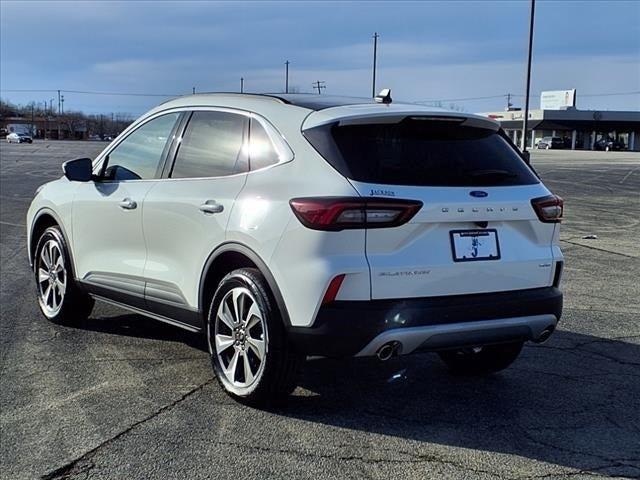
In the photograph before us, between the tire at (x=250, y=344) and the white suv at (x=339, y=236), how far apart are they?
0.4 inches

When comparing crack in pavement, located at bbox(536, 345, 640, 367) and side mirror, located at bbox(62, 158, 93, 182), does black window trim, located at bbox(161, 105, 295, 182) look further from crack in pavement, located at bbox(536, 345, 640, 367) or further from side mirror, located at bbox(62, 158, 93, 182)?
crack in pavement, located at bbox(536, 345, 640, 367)

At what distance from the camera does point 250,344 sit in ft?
15.0

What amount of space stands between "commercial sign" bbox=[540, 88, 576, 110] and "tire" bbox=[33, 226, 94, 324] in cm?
11813

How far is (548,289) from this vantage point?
4.68 m

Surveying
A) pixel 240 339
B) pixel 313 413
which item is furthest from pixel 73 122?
pixel 313 413

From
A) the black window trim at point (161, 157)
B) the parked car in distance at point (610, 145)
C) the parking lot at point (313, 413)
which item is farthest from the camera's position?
the parked car in distance at point (610, 145)

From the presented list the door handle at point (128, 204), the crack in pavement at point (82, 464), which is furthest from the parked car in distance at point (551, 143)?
Result: the crack in pavement at point (82, 464)

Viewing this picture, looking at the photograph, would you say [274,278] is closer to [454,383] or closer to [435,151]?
[435,151]

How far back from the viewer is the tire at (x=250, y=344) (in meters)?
4.35

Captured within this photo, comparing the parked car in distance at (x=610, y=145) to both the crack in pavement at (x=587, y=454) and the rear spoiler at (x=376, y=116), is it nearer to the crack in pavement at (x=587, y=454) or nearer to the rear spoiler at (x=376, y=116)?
the rear spoiler at (x=376, y=116)

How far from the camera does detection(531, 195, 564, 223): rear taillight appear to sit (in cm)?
462

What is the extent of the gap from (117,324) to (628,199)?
17.6 meters

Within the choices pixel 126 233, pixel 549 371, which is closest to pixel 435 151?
pixel 549 371

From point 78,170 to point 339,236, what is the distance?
111 inches
